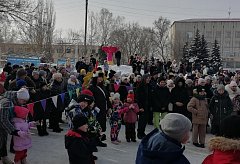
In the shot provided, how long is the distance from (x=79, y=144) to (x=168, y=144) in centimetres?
196

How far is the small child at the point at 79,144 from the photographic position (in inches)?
189

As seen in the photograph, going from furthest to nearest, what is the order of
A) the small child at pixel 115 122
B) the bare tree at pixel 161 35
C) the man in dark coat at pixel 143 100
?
the bare tree at pixel 161 35
the man in dark coat at pixel 143 100
the small child at pixel 115 122

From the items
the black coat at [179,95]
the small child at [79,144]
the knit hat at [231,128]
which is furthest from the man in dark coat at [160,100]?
the knit hat at [231,128]

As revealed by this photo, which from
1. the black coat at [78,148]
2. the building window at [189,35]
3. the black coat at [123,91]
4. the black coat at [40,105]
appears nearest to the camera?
the black coat at [78,148]

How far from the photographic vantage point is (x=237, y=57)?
355ft

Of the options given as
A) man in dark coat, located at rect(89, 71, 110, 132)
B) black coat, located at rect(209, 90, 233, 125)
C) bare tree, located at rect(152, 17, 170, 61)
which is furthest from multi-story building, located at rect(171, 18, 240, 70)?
man in dark coat, located at rect(89, 71, 110, 132)

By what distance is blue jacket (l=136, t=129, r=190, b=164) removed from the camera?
307 cm

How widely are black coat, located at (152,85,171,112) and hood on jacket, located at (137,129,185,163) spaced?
23.9ft

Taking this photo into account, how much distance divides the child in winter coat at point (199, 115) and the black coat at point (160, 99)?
112 cm

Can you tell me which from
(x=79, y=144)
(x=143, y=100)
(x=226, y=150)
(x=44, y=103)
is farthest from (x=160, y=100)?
(x=226, y=150)

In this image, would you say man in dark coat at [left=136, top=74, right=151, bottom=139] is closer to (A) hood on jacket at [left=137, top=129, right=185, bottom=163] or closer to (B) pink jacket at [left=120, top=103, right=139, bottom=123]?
(B) pink jacket at [left=120, top=103, right=139, bottom=123]

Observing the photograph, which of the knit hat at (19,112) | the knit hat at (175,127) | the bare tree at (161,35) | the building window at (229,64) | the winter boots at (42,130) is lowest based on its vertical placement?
the winter boots at (42,130)

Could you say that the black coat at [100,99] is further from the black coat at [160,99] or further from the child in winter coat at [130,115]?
the black coat at [160,99]

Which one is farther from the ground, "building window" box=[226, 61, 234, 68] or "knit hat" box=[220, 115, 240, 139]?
"building window" box=[226, 61, 234, 68]
